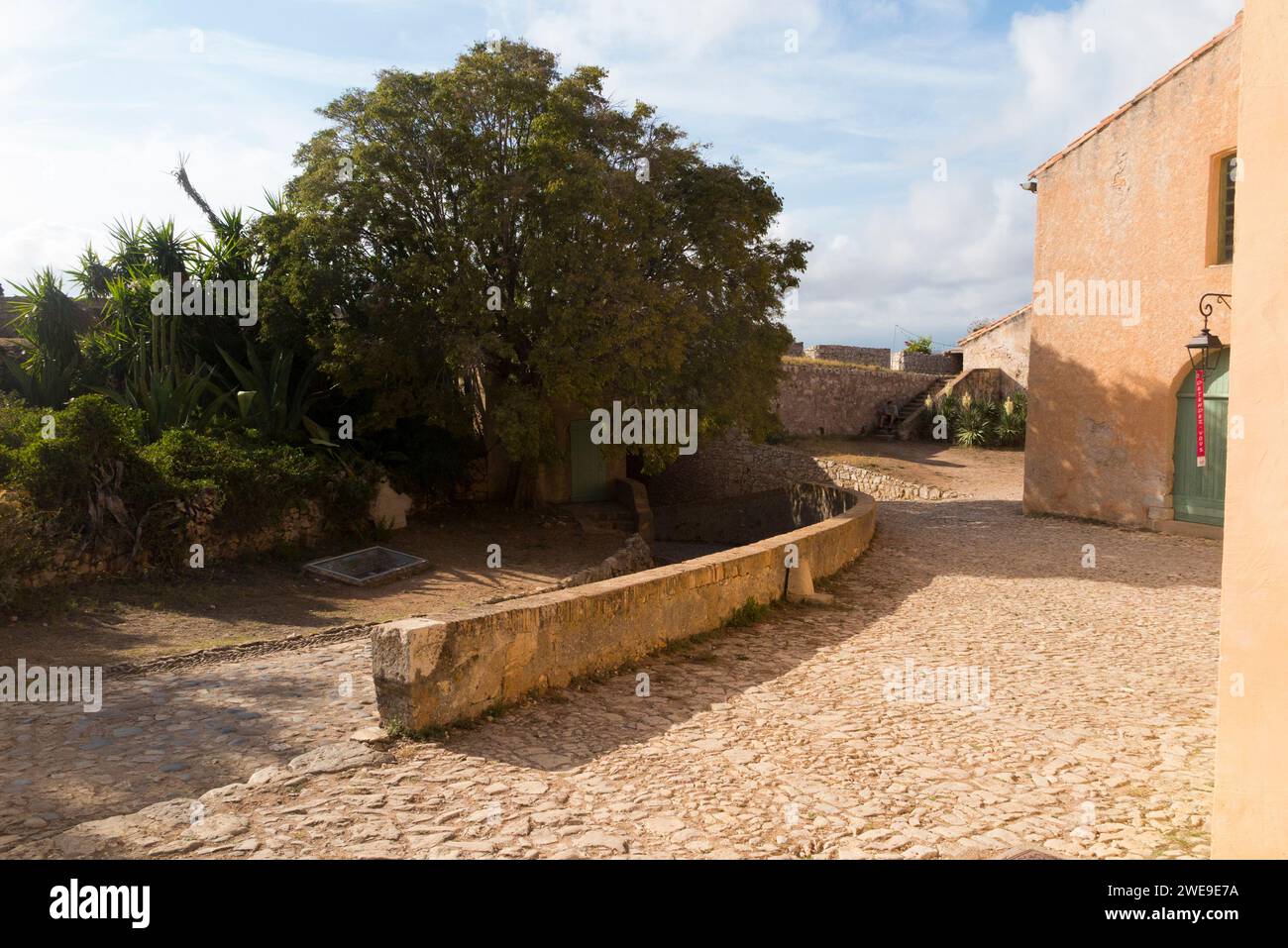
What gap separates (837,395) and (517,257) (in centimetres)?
1474

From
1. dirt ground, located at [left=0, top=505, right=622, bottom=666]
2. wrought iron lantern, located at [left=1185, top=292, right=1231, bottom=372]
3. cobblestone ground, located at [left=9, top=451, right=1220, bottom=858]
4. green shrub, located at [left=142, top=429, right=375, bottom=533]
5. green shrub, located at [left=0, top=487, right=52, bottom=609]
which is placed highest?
wrought iron lantern, located at [left=1185, top=292, right=1231, bottom=372]

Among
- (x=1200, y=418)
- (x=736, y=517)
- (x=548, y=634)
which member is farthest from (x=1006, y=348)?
(x=548, y=634)

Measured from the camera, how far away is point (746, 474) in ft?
71.8

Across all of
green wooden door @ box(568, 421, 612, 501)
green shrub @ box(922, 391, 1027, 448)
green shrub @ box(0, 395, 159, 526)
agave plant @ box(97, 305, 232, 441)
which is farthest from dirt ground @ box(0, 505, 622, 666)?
green shrub @ box(922, 391, 1027, 448)

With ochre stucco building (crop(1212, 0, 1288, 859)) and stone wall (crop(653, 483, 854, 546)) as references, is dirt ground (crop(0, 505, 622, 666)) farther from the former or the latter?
ochre stucco building (crop(1212, 0, 1288, 859))

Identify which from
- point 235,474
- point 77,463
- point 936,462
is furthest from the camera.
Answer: point 936,462

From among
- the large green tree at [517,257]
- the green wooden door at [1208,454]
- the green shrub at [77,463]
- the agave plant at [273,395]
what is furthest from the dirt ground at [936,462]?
the green shrub at [77,463]

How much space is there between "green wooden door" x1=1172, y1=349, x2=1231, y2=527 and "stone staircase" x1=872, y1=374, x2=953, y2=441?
13325mm

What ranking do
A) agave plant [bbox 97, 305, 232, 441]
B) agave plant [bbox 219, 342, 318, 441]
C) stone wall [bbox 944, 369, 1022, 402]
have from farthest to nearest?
stone wall [bbox 944, 369, 1022, 402] < agave plant [bbox 219, 342, 318, 441] < agave plant [bbox 97, 305, 232, 441]

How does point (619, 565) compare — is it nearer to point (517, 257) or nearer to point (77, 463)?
point (517, 257)

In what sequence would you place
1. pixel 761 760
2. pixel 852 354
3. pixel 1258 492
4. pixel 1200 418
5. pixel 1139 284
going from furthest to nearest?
1. pixel 852 354
2. pixel 1139 284
3. pixel 1200 418
4. pixel 761 760
5. pixel 1258 492

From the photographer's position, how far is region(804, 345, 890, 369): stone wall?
104ft

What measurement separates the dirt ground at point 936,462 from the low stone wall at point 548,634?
13.8 m

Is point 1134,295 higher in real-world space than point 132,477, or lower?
higher
